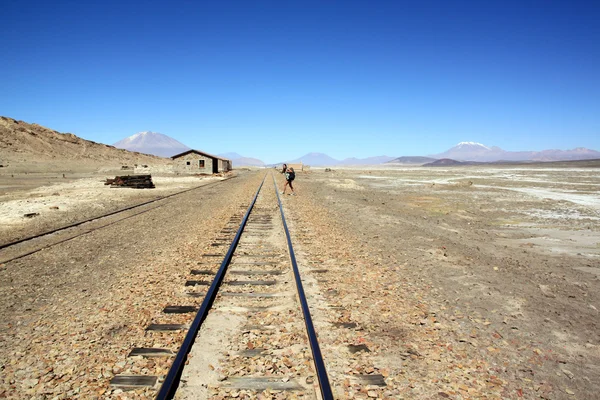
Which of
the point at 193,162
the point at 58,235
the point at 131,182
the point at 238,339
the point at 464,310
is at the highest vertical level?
the point at 193,162

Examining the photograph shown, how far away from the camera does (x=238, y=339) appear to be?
15.1ft

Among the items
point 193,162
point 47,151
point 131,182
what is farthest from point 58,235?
point 47,151

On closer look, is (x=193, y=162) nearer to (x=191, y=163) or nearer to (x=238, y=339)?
(x=191, y=163)

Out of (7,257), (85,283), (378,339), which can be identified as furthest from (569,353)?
(7,257)

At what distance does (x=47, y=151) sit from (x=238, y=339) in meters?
92.1

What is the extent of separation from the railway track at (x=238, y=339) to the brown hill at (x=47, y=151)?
206 feet

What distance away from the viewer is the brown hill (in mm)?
63906

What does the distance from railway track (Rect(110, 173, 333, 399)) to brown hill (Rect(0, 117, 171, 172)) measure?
62903mm

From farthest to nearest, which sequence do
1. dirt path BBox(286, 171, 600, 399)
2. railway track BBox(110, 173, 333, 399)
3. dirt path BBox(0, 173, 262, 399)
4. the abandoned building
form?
the abandoned building
dirt path BBox(286, 171, 600, 399)
dirt path BBox(0, 173, 262, 399)
railway track BBox(110, 173, 333, 399)

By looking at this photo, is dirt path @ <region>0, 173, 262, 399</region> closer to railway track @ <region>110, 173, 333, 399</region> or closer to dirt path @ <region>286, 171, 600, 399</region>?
railway track @ <region>110, 173, 333, 399</region>

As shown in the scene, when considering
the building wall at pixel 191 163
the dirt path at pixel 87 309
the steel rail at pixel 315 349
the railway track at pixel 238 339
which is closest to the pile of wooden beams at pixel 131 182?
the dirt path at pixel 87 309

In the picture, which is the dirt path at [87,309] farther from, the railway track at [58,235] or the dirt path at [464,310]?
the dirt path at [464,310]

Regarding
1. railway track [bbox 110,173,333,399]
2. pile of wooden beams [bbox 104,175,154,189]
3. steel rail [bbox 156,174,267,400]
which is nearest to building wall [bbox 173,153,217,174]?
pile of wooden beams [bbox 104,175,154,189]

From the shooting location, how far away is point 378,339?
4.77m
